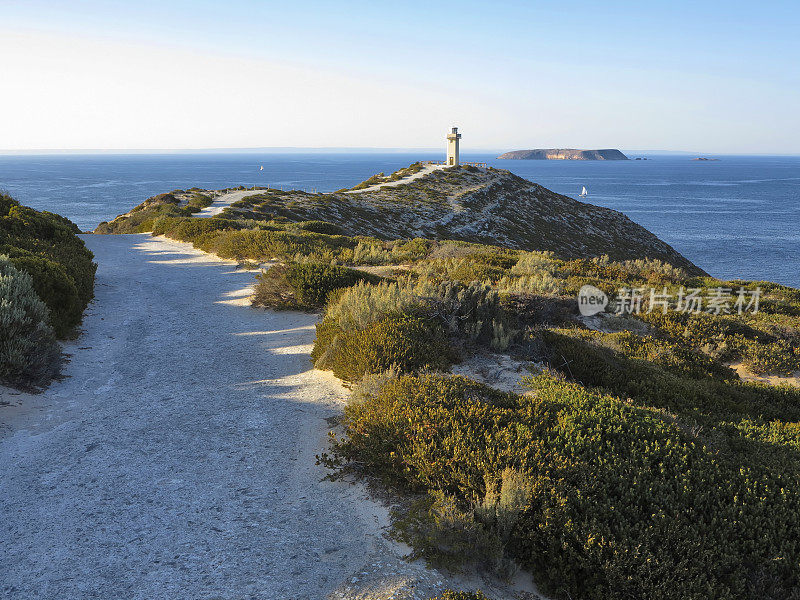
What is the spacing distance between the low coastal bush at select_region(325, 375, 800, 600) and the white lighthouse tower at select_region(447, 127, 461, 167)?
87.1 metres

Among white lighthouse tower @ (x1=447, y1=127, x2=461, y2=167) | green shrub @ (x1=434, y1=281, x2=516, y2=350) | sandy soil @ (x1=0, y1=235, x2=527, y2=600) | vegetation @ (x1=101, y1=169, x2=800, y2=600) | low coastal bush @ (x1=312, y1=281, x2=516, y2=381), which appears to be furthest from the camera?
white lighthouse tower @ (x1=447, y1=127, x2=461, y2=167)

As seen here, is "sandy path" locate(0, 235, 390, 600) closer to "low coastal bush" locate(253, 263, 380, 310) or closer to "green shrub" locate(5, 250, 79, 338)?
"green shrub" locate(5, 250, 79, 338)

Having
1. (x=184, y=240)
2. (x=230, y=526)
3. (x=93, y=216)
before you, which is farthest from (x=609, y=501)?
(x=93, y=216)

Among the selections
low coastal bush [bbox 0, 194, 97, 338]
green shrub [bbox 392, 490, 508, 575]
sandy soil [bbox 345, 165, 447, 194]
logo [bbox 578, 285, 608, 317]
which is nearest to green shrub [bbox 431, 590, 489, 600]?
green shrub [bbox 392, 490, 508, 575]

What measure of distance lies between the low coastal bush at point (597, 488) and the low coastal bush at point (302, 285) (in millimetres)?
6440

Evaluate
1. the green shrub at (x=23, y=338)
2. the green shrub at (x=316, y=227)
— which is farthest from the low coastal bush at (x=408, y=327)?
the green shrub at (x=316, y=227)

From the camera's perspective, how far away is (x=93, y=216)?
7775cm

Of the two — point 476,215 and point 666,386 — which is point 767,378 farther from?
point 476,215

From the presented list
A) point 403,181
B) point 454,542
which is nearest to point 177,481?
point 454,542

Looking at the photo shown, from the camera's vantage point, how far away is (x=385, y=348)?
7.35 m

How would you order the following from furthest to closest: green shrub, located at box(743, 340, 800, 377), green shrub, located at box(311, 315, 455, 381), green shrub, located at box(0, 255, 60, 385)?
green shrub, located at box(743, 340, 800, 377) < green shrub, located at box(311, 315, 455, 381) < green shrub, located at box(0, 255, 60, 385)

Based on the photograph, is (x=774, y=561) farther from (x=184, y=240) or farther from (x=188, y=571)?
(x=184, y=240)

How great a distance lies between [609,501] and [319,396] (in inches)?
169

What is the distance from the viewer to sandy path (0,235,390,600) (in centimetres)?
387
